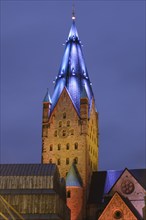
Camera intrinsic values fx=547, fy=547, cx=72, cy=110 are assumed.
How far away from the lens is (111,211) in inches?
3135

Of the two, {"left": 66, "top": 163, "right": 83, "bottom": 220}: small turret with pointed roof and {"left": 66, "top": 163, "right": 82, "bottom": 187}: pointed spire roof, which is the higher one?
{"left": 66, "top": 163, "right": 82, "bottom": 187}: pointed spire roof

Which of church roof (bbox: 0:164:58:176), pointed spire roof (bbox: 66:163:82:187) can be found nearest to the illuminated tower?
pointed spire roof (bbox: 66:163:82:187)

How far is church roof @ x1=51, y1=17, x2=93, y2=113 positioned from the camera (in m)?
98.1

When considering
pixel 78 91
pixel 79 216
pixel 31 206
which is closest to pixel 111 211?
pixel 79 216

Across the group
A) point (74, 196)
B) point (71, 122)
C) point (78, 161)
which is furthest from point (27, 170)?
point (71, 122)

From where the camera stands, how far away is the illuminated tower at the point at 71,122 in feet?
307

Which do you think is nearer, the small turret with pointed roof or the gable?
the gable

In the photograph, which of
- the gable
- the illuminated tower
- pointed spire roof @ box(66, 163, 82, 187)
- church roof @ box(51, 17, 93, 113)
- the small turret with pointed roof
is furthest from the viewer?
church roof @ box(51, 17, 93, 113)

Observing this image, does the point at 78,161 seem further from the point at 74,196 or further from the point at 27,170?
the point at 27,170

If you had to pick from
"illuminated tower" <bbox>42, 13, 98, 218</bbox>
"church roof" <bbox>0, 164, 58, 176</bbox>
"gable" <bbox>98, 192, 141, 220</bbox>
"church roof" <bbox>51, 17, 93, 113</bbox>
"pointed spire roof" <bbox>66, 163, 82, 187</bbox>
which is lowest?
"gable" <bbox>98, 192, 141, 220</bbox>

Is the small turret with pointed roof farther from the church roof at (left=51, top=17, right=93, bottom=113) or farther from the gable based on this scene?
the church roof at (left=51, top=17, right=93, bottom=113)

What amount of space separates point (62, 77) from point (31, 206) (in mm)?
36284

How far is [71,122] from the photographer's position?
95.8 metres

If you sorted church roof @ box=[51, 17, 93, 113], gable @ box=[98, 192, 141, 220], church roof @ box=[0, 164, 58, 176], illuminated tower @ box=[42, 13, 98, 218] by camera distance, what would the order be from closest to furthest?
church roof @ box=[0, 164, 58, 176] → gable @ box=[98, 192, 141, 220] → illuminated tower @ box=[42, 13, 98, 218] → church roof @ box=[51, 17, 93, 113]
